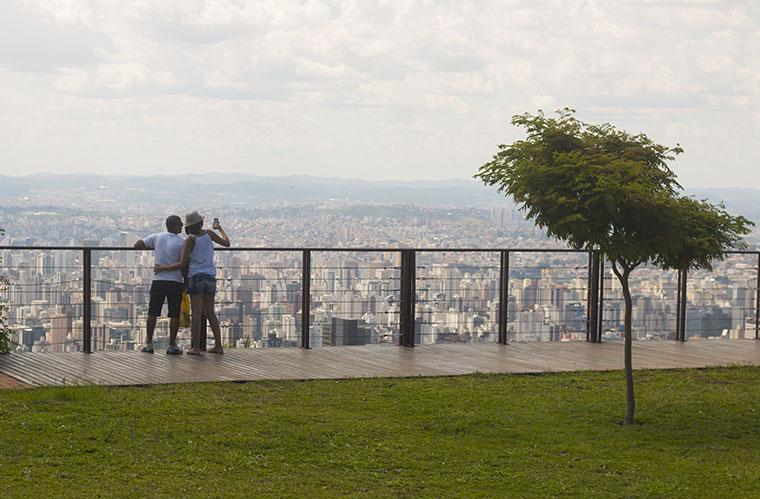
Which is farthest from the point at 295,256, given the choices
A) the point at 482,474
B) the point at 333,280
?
the point at 482,474

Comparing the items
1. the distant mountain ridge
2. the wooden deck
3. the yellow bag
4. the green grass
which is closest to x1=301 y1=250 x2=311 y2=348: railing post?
the wooden deck

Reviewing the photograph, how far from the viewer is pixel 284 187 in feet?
207

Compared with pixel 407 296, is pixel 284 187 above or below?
above

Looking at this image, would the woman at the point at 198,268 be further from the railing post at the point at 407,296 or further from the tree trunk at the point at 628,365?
the tree trunk at the point at 628,365

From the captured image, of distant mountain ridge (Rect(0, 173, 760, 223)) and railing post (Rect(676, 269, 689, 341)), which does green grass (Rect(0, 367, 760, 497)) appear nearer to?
railing post (Rect(676, 269, 689, 341))

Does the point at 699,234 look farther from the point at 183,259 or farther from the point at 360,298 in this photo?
the point at 360,298

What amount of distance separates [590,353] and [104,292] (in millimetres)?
6029

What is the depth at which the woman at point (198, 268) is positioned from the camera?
48.5 feet

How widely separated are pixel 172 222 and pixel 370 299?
10.5 feet

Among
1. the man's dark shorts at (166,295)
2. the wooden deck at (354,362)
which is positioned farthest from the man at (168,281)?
the wooden deck at (354,362)

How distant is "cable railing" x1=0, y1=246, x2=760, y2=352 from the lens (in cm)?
1545

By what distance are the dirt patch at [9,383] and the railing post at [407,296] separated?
549cm

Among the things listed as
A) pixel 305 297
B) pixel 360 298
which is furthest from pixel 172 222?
pixel 360 298

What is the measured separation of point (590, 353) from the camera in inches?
637
